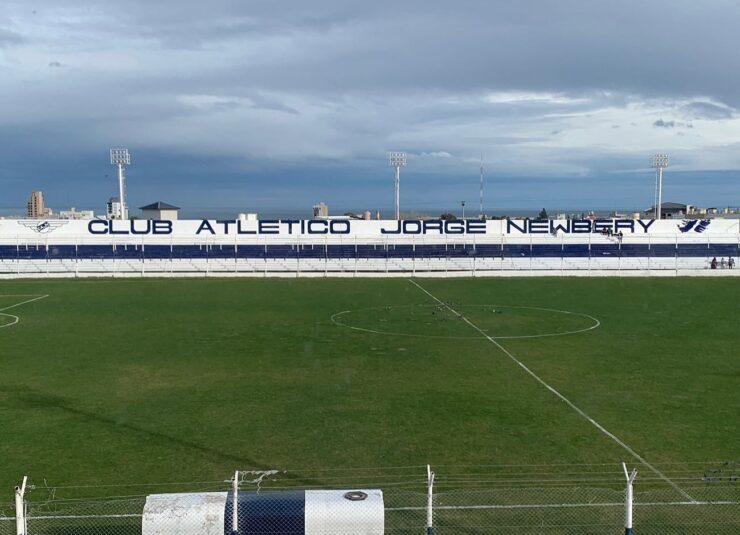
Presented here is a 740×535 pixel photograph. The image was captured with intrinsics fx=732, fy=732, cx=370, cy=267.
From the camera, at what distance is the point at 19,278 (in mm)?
57250

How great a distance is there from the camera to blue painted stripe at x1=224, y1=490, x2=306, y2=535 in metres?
→ 10.1

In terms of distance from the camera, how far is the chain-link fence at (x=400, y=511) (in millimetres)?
10023

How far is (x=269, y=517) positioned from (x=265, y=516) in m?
0.06

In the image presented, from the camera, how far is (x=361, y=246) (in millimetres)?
68250

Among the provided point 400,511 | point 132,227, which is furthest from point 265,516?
point 132,227

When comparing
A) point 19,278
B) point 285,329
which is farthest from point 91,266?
point 285,329

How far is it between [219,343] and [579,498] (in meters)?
18.8

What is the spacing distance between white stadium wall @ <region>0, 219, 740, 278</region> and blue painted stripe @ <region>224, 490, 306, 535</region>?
167ft

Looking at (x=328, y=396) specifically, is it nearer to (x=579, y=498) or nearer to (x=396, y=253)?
(x=579, y=498)

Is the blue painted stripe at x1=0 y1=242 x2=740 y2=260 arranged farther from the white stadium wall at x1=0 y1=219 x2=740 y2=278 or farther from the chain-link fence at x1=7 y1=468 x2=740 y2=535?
the chain-link fence at x1=7 y1=468 x2=740 y2=535

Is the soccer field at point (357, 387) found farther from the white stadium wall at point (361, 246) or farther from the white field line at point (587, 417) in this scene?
the white stadium wall at point (361, 246)

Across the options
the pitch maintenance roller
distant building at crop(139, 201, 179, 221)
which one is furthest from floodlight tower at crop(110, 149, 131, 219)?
the pitch maintenance roller

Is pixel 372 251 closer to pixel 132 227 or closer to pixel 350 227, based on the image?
pixel 350 227

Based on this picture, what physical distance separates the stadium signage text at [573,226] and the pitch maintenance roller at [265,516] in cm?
6507
